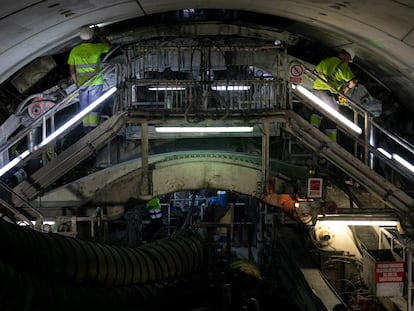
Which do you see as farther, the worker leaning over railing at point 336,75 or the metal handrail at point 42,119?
the worker leaning over railing at point 336,75

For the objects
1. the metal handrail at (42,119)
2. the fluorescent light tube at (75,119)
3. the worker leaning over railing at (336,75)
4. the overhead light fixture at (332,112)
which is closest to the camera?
the metal handrail at (42,119)

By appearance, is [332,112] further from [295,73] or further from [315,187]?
[315,187]

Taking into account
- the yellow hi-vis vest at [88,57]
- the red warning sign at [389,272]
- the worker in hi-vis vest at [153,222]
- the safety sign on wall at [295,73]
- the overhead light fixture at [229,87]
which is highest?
the yellow hi-vis vest at [88,57]

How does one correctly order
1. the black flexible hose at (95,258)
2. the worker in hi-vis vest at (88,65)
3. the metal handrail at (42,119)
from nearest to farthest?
the black flexible hose at (95,258) < the metal handrail at (42,119) < the worker in hi-vis vest at (88,65)

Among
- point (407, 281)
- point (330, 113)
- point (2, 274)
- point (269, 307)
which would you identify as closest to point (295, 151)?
point (330, 113)

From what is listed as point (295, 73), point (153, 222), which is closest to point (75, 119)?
point (295, 73)

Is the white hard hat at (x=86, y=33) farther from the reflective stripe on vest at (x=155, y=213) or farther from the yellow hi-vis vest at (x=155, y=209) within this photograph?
the reflective stripe on vest at (x=155, y=213)

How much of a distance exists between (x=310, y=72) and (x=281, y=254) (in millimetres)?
4201

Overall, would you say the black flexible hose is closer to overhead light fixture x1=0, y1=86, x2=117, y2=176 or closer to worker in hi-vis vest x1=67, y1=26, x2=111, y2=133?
overhead light fixture x1=0, y1=86, x2=117, y2=176

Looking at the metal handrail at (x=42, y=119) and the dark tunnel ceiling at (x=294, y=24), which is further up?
the dark tunnel ceiling at (x=294, y=24)

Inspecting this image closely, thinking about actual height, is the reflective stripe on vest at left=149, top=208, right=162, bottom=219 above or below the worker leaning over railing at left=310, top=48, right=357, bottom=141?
below

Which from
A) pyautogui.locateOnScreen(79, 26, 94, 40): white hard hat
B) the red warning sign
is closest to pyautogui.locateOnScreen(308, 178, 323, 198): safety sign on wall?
the red warning sign

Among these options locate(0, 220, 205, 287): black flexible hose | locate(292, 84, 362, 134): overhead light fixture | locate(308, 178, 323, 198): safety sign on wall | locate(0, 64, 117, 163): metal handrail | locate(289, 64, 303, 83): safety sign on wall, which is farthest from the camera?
locate(308, 178, 323, 198): safety sign on wall

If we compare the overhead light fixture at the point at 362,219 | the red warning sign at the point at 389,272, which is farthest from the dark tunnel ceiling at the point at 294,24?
the red warning sign at the point at 389,272
